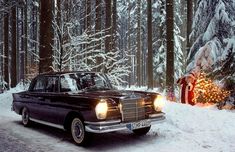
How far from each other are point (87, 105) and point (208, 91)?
8.17 meters

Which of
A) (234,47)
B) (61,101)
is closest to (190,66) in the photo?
(234,47)

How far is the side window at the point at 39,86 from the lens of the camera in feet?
36.3

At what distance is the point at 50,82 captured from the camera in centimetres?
1064

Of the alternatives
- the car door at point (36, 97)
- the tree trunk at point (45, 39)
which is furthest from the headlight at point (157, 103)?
the tree trunk at point (45, 39)

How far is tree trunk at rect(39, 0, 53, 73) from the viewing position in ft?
53.6

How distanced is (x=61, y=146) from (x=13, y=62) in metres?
22.5

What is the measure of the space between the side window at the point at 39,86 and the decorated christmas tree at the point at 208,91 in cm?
→ 705

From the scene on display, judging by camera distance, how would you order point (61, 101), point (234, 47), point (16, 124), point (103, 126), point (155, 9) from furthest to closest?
point (155, 9), point (234, 47), point (16, 124), point (61, 101), point (103, 126)

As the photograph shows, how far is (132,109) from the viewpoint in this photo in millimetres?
8789

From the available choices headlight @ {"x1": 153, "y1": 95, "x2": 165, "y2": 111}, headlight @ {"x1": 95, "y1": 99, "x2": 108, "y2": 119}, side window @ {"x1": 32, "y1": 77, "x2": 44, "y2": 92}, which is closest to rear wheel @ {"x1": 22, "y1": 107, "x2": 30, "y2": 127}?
side window @ {"x1": 32, "y1": 77, "x2": 44, "y2": 92}

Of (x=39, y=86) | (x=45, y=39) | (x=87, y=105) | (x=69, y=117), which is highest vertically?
(x=45, y=39)

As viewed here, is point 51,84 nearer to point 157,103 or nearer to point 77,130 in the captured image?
point 77,130

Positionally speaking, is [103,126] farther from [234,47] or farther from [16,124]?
[234,47]

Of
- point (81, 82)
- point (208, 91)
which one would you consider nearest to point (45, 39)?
point (81, 82)
